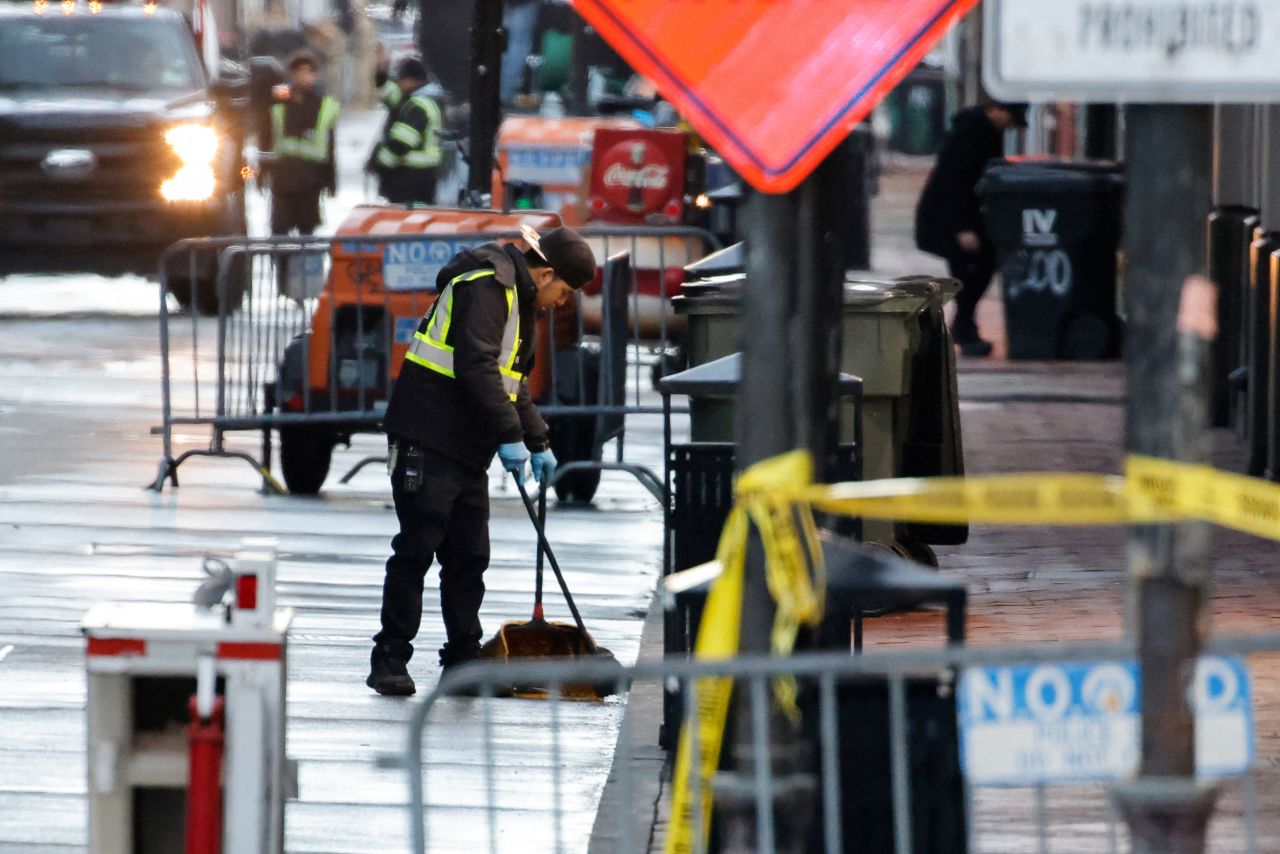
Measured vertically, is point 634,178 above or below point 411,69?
below

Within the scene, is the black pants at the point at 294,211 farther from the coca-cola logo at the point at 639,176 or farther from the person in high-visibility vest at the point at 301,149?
the coca-cola logo at the point at 639,176

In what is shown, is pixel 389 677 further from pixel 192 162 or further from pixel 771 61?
pixel 192 162

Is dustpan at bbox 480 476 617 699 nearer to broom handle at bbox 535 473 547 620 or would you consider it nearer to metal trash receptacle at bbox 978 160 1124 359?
broom handle at bbox 535 473 547 620

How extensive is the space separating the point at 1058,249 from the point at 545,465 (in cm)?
879

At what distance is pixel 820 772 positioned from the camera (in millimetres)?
4738

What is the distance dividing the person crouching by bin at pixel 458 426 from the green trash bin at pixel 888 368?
0.71 metres

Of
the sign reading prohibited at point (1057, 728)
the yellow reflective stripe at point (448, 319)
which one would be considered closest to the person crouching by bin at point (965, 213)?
the yellow reflective stripe at point (448, 319)

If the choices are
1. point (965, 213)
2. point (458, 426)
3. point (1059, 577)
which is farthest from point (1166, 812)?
point (965, 213)

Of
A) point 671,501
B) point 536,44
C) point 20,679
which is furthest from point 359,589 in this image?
point 536,44

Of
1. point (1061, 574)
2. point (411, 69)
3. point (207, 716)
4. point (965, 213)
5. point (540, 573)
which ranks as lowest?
point (1061, 574)

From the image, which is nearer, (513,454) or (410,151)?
(513,454)

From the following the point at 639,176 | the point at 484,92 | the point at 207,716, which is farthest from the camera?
the point at 639,176

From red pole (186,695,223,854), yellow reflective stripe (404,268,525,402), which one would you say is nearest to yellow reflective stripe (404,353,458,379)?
yellow reflective stripe (404,268,525,402)

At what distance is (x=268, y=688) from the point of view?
182 inches
